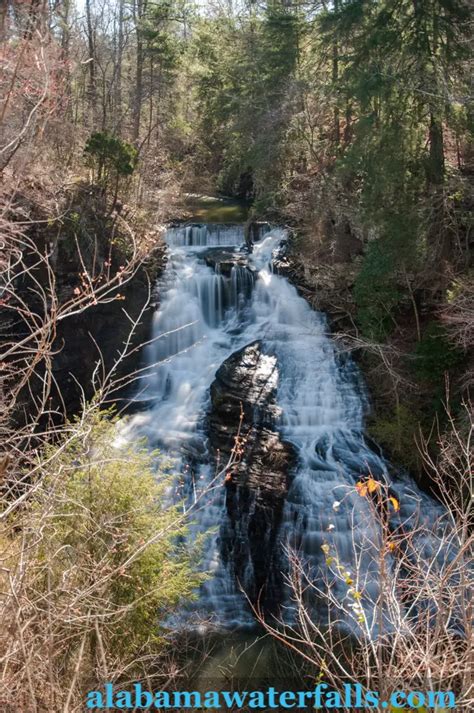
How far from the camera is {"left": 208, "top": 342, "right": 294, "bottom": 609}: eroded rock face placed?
9.48 metres

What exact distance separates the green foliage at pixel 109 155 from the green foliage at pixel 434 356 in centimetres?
965

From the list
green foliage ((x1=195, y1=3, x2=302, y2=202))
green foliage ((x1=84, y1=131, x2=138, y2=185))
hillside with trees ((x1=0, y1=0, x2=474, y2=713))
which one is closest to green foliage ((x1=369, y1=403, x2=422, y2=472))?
hillside with trees ((x1=0, y1=0, x2=474, y2=713))

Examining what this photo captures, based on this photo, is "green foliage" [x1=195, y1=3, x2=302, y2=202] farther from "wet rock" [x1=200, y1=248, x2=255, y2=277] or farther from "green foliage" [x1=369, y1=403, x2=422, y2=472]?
"green foliage" [x1=369, y1=403, x2=422, y2=472]

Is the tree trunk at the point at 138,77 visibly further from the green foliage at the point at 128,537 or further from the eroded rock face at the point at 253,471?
the green foliage at the point at 128,537

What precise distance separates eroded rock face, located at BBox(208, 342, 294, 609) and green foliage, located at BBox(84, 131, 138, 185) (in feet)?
22.6

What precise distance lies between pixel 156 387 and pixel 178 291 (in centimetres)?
315

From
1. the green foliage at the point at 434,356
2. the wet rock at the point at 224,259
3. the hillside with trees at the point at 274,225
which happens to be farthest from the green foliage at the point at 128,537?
the wet rock at the point at 224,259

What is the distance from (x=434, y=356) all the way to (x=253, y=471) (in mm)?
4416

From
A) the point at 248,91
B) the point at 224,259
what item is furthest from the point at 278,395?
the point at 248,91

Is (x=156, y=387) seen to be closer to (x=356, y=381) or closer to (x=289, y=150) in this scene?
(x=356, y=381)

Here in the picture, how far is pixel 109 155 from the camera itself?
14984 millimetres

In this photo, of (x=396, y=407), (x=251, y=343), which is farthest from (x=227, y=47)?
(x=396, y=407)

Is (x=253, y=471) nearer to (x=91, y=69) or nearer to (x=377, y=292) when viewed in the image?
(x=377, y=292)

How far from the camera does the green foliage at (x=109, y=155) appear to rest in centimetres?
1479
